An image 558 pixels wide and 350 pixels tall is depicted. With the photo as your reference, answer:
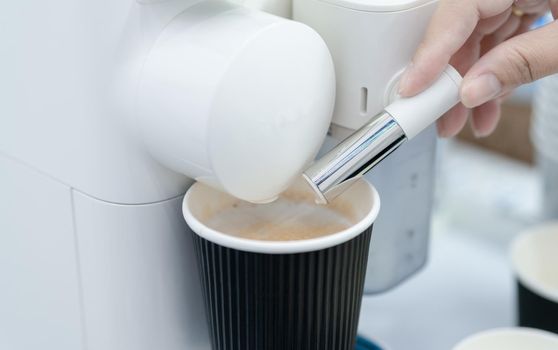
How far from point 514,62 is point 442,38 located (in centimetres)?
3

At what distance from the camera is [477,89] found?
317 millimetres

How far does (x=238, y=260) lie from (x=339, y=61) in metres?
0.10

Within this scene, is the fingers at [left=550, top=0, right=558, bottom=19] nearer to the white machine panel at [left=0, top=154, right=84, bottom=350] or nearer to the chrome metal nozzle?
the chrome metal nozzle

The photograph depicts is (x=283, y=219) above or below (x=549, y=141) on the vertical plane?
above

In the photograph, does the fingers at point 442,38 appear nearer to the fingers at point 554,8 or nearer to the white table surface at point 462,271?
the fingers at point 554,8

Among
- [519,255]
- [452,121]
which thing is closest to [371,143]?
[452,121]

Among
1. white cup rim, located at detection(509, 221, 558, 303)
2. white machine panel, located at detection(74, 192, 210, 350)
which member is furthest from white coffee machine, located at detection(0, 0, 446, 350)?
white cup rim, located at detection(509, 221, 558, 303)

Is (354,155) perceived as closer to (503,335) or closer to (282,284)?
(282,284)

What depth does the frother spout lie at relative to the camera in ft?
0.99

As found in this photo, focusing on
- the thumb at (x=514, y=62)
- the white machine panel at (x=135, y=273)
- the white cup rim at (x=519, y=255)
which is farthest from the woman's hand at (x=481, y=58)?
the white cup rim at (x=519, y=255)

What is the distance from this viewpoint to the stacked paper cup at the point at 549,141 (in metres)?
0.64

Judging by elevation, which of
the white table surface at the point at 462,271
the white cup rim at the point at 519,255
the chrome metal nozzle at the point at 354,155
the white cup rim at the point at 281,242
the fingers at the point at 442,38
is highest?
the fingers at the point at 442,38

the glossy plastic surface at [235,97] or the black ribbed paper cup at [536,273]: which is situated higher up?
the glossy plastic surface at [235,97]

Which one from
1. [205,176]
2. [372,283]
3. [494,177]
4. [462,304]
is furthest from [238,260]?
[494,177]
